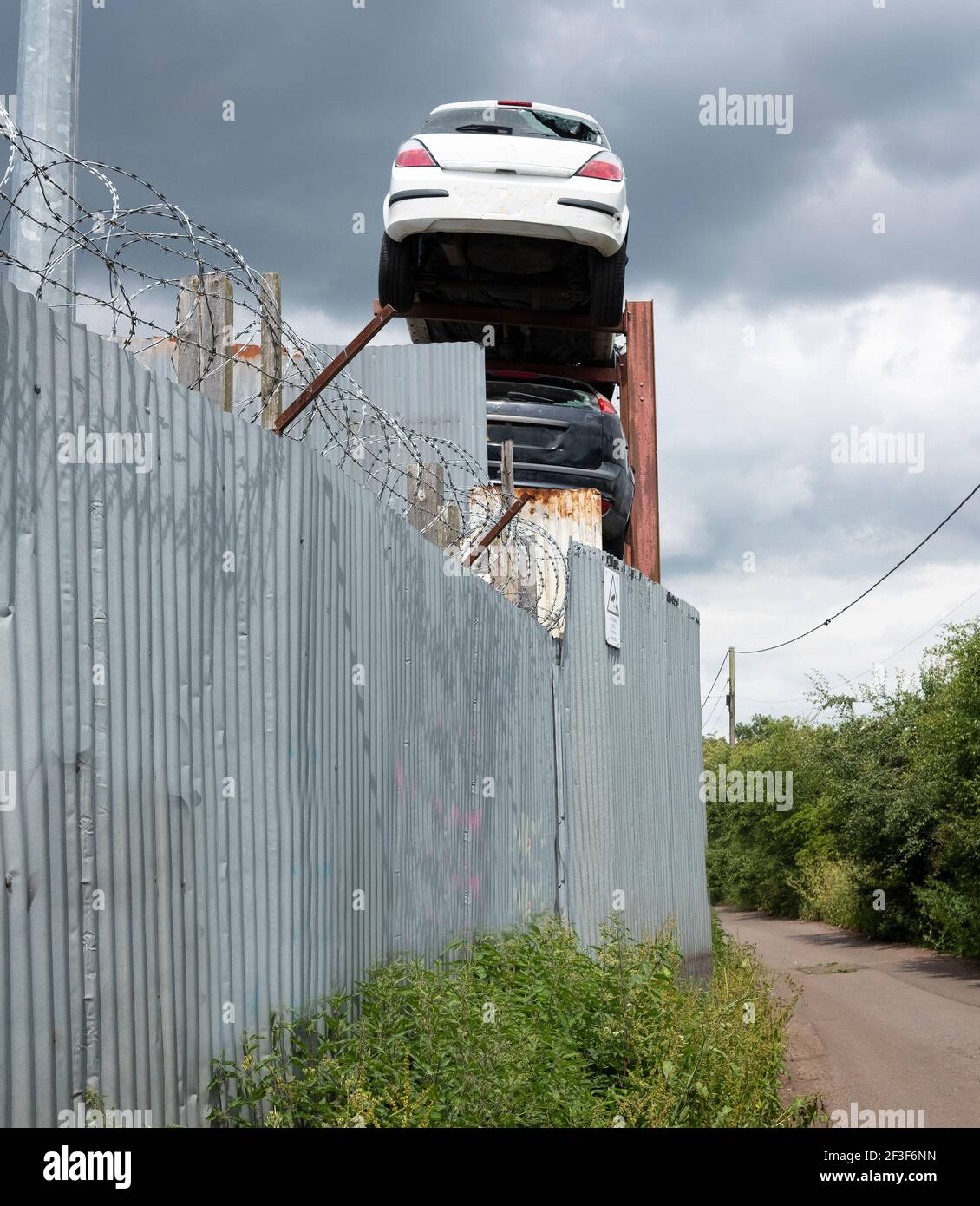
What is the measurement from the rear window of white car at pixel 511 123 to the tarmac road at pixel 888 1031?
754cm

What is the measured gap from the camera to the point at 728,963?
11680 mm

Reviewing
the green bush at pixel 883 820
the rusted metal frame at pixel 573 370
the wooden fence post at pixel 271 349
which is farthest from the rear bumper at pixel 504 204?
the green bush at pixel 883 820

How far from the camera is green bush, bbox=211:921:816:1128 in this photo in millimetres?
3918

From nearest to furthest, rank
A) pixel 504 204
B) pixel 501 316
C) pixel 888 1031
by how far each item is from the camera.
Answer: pixel 504 204
pixel 888 1031
pixel 501 316

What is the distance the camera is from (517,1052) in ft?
14.8

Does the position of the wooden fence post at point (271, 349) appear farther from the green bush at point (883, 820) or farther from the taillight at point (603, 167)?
the green bush at point (883, 820)

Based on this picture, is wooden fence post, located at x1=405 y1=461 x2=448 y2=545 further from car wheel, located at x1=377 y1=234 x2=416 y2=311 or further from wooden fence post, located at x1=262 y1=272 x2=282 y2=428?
car wheel, located at x1=377 y1=234 x2=416 y2=311

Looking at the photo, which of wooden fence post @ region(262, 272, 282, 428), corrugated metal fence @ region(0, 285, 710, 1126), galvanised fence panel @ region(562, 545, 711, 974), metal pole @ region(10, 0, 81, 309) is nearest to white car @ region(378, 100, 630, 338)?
galvanised fence panel @ region(562, 545, 711, 974)

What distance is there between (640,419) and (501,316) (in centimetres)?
258

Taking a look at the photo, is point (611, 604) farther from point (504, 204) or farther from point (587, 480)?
point (504, 204)

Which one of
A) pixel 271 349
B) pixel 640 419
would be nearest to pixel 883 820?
pixel 640 419

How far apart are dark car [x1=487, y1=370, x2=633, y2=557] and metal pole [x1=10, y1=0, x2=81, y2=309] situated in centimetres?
645

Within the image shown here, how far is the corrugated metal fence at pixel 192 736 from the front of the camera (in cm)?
299
